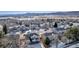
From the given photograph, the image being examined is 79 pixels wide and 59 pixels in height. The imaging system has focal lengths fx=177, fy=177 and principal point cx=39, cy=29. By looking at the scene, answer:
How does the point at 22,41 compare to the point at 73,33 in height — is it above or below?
below

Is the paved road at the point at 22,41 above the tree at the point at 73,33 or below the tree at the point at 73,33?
below

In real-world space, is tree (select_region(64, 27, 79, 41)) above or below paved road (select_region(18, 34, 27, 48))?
above
